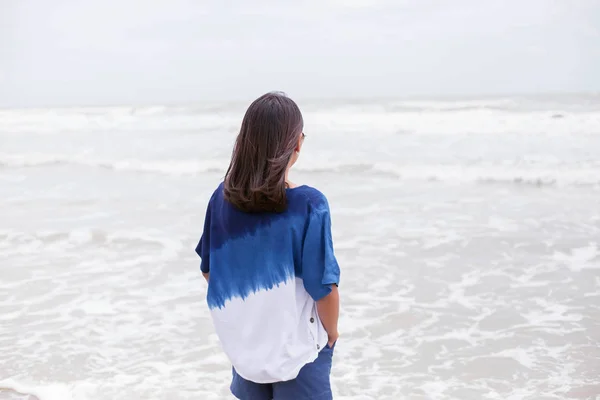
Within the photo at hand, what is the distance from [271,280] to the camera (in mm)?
1793

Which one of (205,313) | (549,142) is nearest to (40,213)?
(205,313)

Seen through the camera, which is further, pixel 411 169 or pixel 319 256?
pixel 411 169

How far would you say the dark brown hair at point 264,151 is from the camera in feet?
5.65

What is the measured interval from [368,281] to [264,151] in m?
4.24

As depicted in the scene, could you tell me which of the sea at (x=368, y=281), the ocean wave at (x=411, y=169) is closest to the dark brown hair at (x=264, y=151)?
the sea at (x=368, y=281)

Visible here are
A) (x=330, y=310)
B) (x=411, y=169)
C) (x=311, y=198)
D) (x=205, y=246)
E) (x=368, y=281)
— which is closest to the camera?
(x=311, y=198)

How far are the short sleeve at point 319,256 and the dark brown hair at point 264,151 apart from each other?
102 mm

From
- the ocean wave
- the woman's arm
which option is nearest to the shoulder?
the woman's arm

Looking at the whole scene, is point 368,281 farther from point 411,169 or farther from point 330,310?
point 411,169

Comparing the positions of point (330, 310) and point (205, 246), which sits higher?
point (205, 246)

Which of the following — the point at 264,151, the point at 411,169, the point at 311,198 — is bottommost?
the point at 411,169

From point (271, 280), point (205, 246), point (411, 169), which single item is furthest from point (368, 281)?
point (411, 169)

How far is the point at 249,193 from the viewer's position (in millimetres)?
1734

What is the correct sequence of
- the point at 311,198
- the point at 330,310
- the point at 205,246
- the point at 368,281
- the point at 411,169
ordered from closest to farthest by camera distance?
the point at 311,198 → the point at 330,310 → the point at 205,246 → the point at 368,281 → the point at 411,169
